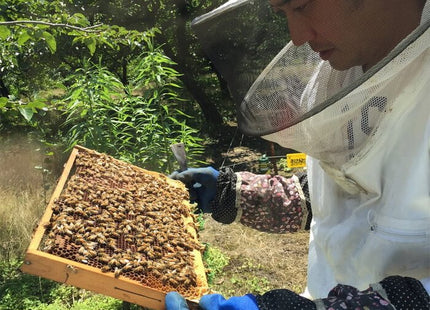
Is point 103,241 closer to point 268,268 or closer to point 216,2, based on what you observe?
point 268,268

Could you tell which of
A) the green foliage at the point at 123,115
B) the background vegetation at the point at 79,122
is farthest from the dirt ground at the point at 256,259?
the green foliage at the point at 123,115

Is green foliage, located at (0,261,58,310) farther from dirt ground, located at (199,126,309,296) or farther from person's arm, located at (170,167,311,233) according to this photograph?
person's arm, located at (170,167,311,233)

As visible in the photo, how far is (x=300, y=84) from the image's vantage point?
1.82 metres

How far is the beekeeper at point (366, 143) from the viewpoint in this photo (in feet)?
3.82

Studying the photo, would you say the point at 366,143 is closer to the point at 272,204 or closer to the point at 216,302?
the point at 216,302

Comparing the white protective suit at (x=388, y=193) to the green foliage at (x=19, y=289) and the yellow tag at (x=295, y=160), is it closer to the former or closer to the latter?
the green foliage at (x=19, y=289)

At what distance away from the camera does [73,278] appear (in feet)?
5.91

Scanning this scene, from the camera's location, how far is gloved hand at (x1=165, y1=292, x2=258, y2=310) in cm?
137

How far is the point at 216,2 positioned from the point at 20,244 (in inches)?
299

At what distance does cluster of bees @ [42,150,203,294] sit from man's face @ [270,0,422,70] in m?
1.22

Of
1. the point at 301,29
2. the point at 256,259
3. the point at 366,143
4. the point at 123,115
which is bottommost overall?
the point at 256,259

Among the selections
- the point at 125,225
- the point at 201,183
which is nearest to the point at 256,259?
the point at 201,183

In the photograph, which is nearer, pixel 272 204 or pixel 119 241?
pixel 119 241

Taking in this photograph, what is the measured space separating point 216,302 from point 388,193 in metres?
0.78
